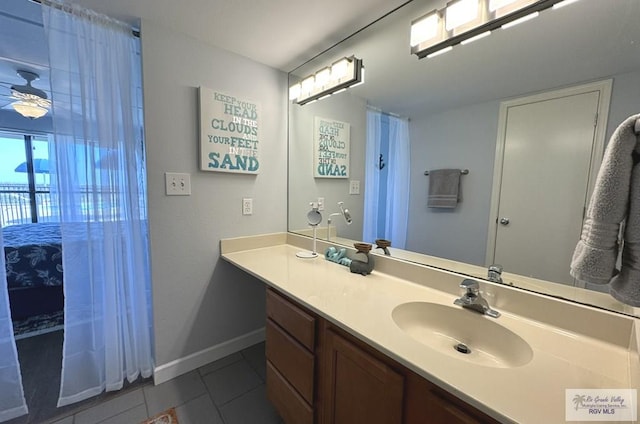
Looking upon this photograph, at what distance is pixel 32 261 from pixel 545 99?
3.62 m

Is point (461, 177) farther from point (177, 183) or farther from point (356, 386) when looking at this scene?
point (177, 183)

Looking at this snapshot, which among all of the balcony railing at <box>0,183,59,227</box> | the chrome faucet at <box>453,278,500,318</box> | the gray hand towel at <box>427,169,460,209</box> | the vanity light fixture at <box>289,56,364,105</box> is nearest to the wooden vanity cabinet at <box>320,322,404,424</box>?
the chrome faucet at <box>453,278,500,318</box>

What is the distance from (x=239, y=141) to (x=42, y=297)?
2.23 metres

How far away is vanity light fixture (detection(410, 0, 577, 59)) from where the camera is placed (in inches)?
36.7

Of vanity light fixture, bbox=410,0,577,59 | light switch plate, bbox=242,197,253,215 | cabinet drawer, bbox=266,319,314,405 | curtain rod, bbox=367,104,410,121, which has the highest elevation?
vanity light fixture, bbox=410,0,577,59

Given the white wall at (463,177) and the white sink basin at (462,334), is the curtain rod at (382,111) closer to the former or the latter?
the white wall at (463,177)

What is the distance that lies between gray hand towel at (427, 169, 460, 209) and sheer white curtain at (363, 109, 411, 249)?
15 cm

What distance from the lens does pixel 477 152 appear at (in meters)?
1.18

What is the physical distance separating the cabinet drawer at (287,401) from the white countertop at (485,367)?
483mm

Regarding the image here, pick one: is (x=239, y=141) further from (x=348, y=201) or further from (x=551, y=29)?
(x=551, y=29)

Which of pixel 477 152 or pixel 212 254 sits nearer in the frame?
pixel 477 152

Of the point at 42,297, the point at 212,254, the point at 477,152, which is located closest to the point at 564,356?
the point at 477,152

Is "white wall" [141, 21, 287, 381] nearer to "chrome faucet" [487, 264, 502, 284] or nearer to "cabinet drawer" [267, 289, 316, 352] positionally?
Answer: "cabinet drawer" [267, 289, 316, 352]

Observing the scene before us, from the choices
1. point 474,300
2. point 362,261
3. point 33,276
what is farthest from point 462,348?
point 33,276
